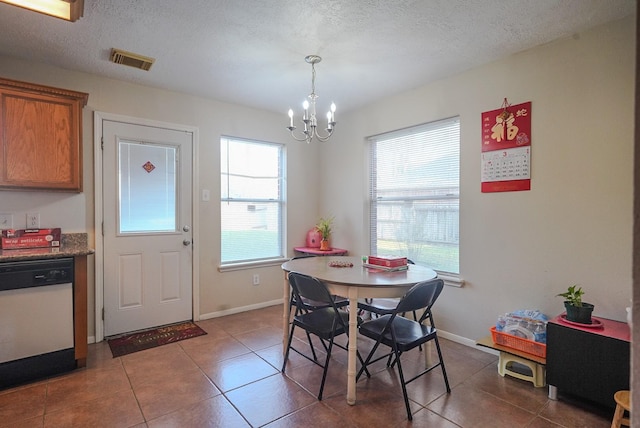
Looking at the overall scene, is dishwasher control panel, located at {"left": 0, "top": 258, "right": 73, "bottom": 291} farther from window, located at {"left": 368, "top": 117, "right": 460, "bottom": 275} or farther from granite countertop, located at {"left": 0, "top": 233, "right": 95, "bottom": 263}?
window, located at {"left": 368, "top": 117, "right": 460, "bottom": 275}

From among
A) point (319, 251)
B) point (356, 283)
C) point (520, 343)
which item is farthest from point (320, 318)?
point (319, 251)

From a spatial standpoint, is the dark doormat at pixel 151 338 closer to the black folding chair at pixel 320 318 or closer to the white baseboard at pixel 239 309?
the white baseboard at pixel 239 309

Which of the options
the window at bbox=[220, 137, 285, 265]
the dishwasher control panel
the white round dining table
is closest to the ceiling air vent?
the window at bbox=[220, 137, 285, 265]

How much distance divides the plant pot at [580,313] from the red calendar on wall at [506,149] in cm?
93

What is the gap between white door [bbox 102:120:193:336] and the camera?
326cm

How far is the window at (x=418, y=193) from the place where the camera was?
328cm

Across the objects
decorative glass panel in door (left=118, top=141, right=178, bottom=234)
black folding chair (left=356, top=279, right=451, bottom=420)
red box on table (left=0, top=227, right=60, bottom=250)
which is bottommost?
black folding chair (left=356, top=279, right=451, bottom=420)

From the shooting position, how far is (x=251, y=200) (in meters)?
4.21

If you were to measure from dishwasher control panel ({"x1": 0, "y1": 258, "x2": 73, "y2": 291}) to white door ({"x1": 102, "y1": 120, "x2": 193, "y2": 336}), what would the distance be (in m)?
0.71

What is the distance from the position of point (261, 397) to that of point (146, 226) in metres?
2.09

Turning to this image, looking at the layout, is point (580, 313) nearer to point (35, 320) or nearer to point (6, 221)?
point (35, 320)

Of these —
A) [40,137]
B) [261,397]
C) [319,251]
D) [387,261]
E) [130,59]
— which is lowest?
[261,397]

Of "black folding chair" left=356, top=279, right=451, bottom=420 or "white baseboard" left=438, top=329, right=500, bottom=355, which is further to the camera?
"white baseboard" left=438, top=329, right=500, bottom=355

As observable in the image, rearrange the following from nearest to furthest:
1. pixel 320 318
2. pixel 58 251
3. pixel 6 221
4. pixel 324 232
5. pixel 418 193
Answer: pixel 320 318 < pixel 58 251 < pixel 6 221 < pixel 418 193 < pixel 324 232
